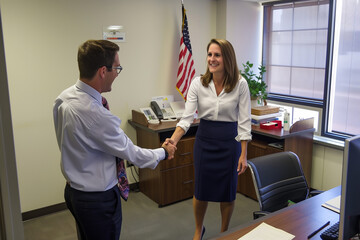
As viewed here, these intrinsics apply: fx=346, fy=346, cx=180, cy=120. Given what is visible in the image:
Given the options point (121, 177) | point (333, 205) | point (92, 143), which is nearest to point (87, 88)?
point (92, 143)

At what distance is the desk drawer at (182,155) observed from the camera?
376 centimetres

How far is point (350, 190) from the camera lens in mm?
1281

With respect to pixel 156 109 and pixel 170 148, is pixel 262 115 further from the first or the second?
pixel 170 148

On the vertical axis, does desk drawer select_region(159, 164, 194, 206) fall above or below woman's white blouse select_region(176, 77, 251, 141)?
below

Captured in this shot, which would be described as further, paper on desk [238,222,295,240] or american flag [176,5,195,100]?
american flag [176,5,195,100]

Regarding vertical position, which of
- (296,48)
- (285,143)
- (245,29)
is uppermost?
(245,29)

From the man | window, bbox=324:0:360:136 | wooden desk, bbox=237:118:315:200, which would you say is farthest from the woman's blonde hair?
window, bbox=324:0:360:136

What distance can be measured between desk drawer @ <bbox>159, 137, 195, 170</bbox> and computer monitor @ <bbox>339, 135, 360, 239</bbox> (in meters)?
2.52

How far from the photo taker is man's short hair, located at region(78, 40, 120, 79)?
1793mm

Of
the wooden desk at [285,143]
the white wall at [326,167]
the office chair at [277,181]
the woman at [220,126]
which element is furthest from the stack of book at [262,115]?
the office chair at [277,181]

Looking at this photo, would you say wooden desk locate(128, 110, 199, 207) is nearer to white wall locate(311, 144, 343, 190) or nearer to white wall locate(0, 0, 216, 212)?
white wall locate(0, 0, 216, 212)

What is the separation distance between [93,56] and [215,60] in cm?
116

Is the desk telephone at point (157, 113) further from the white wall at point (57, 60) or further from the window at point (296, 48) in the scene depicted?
the window at point (296, 48)

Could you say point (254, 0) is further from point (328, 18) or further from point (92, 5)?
point (92, 5)
